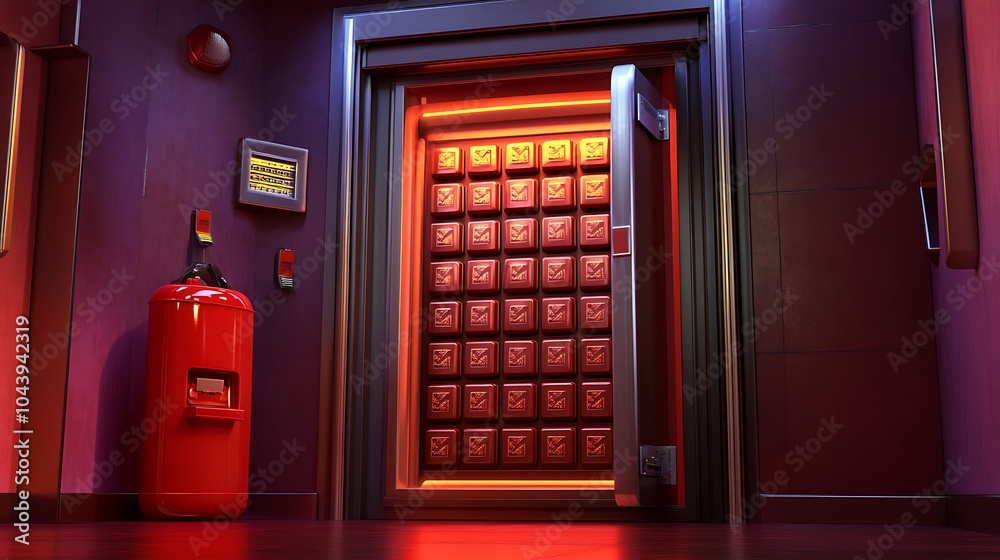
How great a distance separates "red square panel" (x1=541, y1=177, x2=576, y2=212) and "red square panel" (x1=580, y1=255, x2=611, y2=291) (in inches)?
11.7

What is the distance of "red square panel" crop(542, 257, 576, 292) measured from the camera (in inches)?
197

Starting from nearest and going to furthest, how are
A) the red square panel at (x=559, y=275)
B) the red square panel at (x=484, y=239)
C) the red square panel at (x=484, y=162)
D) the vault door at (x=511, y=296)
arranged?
1. the vault door at (x=511, y=296)
2. the red square panel at (x=559, y=275)
3. the red square panel at (x=484, y=239)
4. the red square panel at (x=484, y=162)

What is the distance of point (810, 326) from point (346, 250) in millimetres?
1956

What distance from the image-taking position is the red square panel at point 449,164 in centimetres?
525

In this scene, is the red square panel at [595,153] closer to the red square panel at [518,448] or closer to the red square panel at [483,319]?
the red square panel at [483,319]

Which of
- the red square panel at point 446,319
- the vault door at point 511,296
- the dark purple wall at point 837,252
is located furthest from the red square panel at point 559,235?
the dark purple wall at point 837,252

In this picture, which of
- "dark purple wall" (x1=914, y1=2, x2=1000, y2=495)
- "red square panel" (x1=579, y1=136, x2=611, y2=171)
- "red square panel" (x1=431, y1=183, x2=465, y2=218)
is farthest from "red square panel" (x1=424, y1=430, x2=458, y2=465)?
"dark purple wall" (x1=914, y1=2, x2=1000, y2=495)

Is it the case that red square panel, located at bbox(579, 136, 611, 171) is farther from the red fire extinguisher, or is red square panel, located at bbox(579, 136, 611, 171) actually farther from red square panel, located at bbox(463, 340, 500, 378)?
the red fire extinguisher

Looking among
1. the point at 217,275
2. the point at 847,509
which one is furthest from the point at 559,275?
the point at 847,509

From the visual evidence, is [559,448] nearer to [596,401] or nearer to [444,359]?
[596,401]

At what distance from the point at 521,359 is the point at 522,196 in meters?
0.81

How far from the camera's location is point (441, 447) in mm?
4887

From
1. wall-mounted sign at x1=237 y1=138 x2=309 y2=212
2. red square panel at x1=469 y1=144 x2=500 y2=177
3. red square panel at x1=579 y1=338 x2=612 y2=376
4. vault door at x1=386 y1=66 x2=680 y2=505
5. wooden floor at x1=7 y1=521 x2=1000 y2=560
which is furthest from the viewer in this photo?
red square panel at x1=469 y1=144 x2=500 y2=177

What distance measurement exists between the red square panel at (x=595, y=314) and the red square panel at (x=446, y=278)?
620 mm
